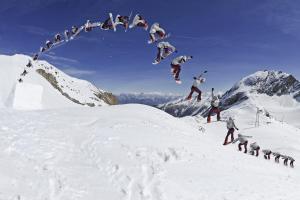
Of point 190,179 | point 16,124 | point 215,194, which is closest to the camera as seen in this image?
point 215,194

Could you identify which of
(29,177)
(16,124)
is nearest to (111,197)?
(29,177)

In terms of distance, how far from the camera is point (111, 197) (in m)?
18.9

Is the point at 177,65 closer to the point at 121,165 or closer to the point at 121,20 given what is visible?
the point at 121,20

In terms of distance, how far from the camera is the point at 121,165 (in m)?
22.2

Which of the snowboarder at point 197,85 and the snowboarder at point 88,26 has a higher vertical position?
the snowboarder at point 88,26

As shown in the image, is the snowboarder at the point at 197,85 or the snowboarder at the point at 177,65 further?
the snowboarder at the point at 197,85

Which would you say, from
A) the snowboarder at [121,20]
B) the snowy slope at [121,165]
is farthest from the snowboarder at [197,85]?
the snowboarder at [121,20]

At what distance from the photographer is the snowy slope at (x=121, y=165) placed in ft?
64.1

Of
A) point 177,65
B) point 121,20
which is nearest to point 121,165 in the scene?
point 177,65

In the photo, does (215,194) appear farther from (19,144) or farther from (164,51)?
(19,144)

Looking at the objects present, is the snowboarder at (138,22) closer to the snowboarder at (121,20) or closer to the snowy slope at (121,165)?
the snowboarder at (121,20)

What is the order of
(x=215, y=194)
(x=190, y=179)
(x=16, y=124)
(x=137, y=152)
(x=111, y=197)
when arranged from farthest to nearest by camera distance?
(x=16, y=124), (x=137, y=152), (x=190, y=179), (x=215, y=194), (x=111, y=197)

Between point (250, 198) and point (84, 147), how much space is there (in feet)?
34.8

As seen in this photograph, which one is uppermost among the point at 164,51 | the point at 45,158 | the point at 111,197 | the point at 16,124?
the point at 164,51
